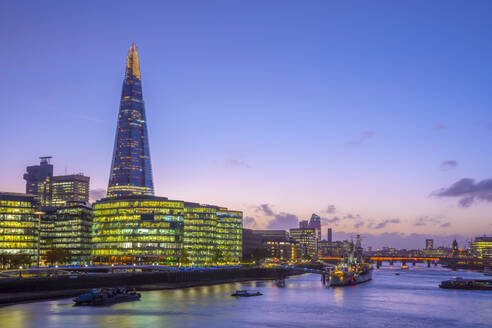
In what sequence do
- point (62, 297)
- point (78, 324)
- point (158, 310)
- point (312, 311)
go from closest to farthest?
1. point (78, 324)
2. point (158, 310)
3. point (312, 311)
4. point (62, 297)

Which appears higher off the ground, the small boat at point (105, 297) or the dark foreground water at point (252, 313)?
the small boat at point (105, 297)

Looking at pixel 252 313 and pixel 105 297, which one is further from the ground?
pixel 105 297

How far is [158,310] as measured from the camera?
107 metres

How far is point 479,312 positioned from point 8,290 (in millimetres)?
98873

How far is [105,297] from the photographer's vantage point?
385 ft

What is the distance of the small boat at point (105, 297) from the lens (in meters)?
112

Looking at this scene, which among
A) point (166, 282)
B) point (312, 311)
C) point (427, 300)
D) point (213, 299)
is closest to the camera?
point (312, 311)

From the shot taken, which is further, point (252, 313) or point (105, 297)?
point (105, 297)

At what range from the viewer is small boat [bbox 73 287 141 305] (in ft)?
368

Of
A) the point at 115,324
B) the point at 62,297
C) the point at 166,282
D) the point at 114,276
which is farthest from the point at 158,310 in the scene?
the point at 166,282

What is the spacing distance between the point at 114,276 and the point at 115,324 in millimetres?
68511

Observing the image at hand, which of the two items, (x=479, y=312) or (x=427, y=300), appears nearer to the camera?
(x=479, y=312)

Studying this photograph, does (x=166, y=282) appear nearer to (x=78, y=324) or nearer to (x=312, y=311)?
(x=312, y=311)

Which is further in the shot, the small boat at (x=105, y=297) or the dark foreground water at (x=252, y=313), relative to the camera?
the small boat at (x=105, y=297)
